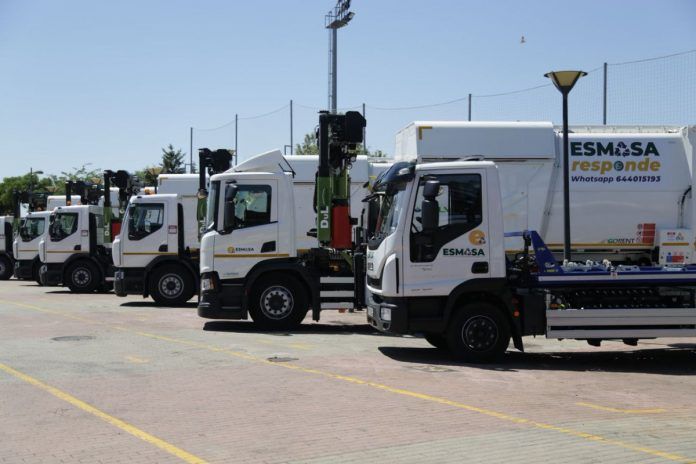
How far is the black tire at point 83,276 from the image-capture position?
24.6 metres

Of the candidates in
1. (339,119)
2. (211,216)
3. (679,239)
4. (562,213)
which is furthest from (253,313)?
(679,239)

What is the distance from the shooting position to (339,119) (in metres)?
14.0

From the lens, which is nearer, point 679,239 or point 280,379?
point 280,379

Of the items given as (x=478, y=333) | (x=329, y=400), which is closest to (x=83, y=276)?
(x=478, y=333)

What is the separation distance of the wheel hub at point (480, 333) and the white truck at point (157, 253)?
10.4 metres

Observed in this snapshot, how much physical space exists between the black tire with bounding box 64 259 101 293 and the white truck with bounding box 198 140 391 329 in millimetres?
11679

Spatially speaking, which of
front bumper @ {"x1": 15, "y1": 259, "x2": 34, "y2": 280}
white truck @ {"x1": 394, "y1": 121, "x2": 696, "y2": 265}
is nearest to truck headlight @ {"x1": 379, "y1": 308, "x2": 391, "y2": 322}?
white truck @ {"x1": 394, "y1": 121, "x2": 696, "y2": 265}

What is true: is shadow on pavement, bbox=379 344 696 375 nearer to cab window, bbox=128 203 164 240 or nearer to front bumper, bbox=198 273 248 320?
front bumper, bbox=198 273 248 320

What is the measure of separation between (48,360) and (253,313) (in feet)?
14.0

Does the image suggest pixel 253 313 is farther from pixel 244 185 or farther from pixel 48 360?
pixel 48 360

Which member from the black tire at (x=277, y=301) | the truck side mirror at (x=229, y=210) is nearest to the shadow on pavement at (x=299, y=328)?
the black tire at (x=277, y=301)

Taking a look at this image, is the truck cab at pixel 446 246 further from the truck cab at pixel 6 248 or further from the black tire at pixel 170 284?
the truck cab at pixel 6 248

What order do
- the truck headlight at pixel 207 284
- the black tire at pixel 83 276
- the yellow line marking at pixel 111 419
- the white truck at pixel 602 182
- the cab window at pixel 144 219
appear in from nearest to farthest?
the yellow line marking at pixel 111 419 < the truck headlight at pixel 207 284 < the white truck at pixel 602 182 < the cab window at pixel 144 219 < the black tire at pixel 83 276

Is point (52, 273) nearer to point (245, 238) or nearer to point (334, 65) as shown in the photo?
point (245, 238)
